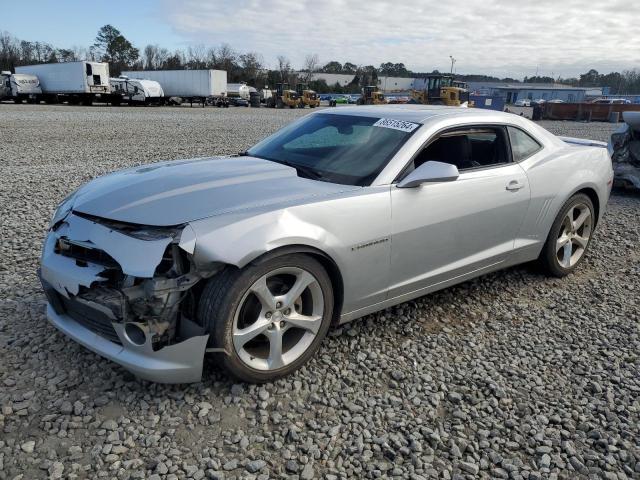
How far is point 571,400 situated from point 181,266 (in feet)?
7.41

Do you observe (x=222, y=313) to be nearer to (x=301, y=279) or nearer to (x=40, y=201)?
(x=301, y=279)

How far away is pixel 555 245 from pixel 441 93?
31.0 m

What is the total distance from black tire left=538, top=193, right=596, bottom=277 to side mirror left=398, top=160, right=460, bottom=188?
1728 millimetres

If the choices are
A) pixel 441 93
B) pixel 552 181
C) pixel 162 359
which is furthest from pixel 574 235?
pixel 441 93

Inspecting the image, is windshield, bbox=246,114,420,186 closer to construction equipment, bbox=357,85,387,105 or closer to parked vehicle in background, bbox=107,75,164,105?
parked vehicle in background, bbox=107,75,164,105

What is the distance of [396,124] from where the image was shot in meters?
3.56

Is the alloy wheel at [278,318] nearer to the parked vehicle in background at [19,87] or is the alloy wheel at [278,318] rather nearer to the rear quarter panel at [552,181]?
the rear quarter panel at [552,181]

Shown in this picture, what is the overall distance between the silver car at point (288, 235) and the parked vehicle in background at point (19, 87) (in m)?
40.6

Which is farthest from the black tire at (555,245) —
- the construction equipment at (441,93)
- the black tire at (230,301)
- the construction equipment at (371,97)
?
the construction equipment at (371,97)

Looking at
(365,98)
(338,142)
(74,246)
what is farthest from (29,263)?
(365,98)

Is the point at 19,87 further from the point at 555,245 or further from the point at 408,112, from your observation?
the point at 555,245

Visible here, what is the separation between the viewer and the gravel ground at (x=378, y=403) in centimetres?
229

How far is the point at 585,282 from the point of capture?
4.53 metres

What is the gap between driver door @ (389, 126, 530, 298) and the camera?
3207 millimetres
